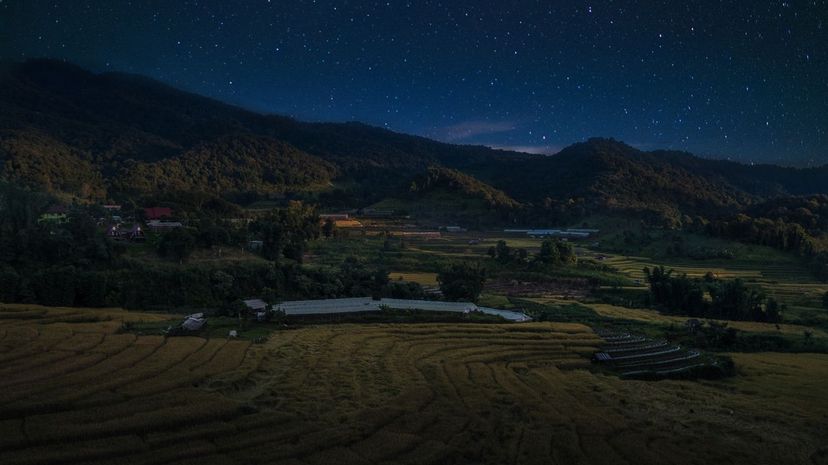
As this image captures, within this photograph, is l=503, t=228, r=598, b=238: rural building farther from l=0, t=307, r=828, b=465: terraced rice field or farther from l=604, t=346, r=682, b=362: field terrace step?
l=0, t=307, r=828, b=465: terraced rice field

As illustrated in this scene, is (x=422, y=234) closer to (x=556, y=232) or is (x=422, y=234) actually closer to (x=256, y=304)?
(x=556, y=232)

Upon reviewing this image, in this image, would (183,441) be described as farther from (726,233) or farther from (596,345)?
(726,233)

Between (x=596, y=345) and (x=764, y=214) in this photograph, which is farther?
(x=764, y=214)

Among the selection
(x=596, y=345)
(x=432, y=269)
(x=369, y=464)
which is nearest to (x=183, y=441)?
(x=369, y=464)

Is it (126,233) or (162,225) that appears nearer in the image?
(126,233)

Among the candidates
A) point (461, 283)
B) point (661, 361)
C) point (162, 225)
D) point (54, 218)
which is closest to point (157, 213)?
point (162, 225)

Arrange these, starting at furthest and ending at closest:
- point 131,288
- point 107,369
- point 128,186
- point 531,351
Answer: point 128,186
point 131,288
point 531,351
point 107,369
